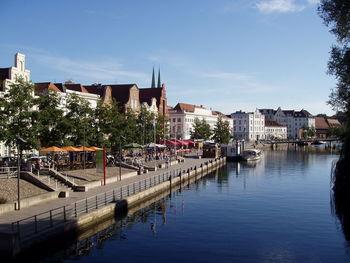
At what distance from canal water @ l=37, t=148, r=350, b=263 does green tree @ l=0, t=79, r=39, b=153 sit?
39.0 feet

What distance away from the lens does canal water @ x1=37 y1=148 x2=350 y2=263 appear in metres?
22.9

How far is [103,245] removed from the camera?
24.7m

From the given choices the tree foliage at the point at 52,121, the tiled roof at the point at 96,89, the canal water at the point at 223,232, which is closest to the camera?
the canal water at the point at 223,232

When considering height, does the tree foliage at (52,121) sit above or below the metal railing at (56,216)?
above

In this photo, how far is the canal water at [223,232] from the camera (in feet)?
75.0

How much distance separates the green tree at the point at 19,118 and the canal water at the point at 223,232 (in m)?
11.9

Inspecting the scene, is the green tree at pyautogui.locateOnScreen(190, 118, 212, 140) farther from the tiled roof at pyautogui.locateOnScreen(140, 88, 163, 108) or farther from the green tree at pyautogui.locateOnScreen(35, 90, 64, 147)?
the green tree at pyautogui.locateOnScreen(35, 90, 64, 147)

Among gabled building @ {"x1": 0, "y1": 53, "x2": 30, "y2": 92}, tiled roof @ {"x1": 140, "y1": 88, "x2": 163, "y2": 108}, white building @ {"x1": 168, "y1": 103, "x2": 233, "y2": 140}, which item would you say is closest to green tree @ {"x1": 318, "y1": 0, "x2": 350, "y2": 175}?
gabled building @ {"x1": 0, "y1": 53, "x2": 30, "y2": 92}

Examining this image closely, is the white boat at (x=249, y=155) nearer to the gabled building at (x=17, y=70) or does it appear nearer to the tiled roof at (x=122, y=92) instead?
the tiled roof at (x=122, y=92)

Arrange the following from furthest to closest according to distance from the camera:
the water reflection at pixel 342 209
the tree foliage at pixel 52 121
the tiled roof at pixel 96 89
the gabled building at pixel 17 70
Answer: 1. the tiled roof at pixel 96 89
2. the gabled building at pixel 17 70
3. the tree foliage at pixel 52 121
4. the water reflection at pixel 342 209

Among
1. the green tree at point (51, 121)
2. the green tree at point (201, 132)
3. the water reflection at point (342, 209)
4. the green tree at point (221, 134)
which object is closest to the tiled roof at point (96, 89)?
the green tree at point (201, 132)

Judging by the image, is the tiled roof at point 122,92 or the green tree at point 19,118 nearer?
the green tree at point 19,118

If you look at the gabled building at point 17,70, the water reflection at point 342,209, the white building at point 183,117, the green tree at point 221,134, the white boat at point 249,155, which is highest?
the gabled building at point 17,70

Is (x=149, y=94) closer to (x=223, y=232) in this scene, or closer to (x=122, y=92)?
(x=122, y=92)
